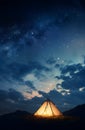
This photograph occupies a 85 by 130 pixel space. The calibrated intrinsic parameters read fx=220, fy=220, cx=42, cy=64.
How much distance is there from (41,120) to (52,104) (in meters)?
9.62

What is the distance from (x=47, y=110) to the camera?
52.4 meters

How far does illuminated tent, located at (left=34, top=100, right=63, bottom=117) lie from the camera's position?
170ft

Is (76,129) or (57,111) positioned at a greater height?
(57,111)

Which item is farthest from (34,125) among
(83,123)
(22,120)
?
(83,123)

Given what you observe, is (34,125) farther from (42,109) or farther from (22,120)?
(42,109)

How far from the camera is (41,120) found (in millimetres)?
45156

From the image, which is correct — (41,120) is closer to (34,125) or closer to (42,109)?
(34,125)

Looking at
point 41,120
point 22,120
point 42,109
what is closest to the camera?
point 41,120

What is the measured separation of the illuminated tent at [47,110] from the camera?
5177 cm

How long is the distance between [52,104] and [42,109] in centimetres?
292

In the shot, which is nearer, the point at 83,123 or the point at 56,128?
the point at 56,128

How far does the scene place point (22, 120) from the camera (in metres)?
48.1

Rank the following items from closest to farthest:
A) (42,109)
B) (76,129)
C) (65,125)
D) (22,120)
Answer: (76,129) < (65,125) < (22,120) < (42,109)

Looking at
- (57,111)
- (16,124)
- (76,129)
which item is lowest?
(76,129)
